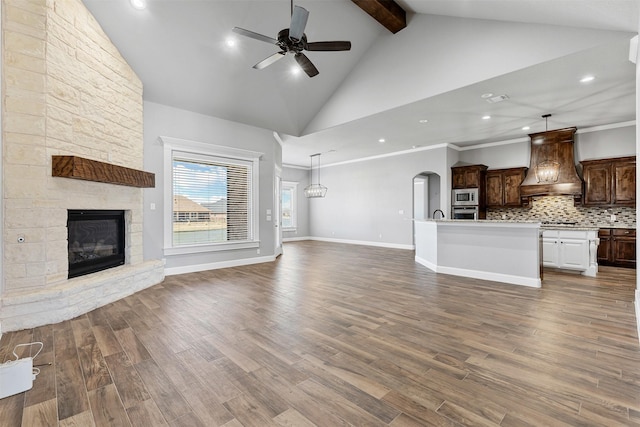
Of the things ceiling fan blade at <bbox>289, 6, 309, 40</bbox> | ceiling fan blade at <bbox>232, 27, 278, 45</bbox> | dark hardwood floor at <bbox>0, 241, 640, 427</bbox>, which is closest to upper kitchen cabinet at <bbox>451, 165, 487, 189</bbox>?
dark hardwood floor at <bbox>0, 241, 640, 427</bbox>

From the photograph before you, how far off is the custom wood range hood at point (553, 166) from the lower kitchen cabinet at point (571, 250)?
154 cm

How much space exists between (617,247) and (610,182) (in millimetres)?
1384

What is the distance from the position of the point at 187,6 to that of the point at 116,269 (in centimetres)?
391

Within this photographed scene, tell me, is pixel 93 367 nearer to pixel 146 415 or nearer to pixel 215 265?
pixel 146 415

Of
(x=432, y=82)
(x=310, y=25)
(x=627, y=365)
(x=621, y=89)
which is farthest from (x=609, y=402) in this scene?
(x=310, y=25)

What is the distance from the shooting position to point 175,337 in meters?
2.70

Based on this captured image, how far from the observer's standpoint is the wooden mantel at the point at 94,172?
330cm

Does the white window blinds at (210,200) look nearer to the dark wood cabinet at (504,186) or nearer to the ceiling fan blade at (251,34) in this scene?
the ceiling fan blade at (251,34)

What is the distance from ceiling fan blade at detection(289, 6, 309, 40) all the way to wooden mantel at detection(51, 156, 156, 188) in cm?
290

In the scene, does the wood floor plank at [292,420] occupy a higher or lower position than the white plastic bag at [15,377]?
lower

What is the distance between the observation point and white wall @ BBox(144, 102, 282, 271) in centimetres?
515

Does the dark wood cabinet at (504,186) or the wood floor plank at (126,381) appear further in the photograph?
the dark wood cabinet at (504,186)

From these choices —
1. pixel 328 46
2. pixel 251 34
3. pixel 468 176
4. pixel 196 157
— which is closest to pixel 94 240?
pixel 196 157

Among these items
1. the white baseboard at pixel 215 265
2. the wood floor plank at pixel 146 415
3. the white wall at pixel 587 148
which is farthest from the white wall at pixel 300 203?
the wood floor plank at pixel 146 415
